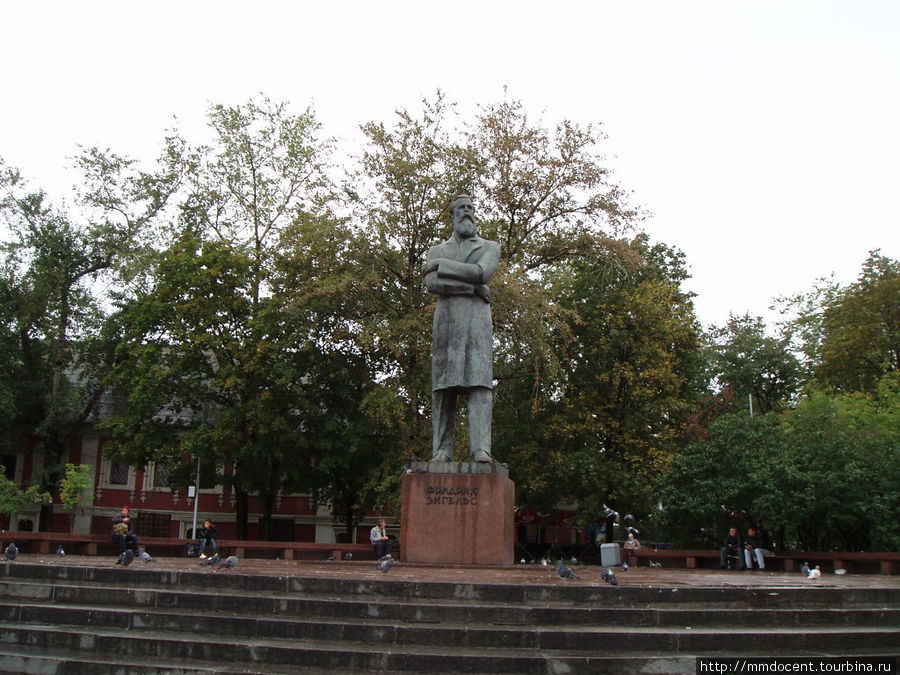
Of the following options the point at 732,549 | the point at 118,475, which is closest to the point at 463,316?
the point at 732,549

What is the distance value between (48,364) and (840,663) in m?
32.1

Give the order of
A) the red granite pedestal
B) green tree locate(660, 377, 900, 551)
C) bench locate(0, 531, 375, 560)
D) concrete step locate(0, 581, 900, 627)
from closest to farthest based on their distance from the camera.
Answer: concrete step locate(0, 581, 900, 627)
the red granite pedestal
bench locate(0, 531, 375, 560)
green tree locate(660, 377, 900, 551)

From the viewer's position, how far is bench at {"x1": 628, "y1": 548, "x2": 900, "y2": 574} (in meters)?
17.3

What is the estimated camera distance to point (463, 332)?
12.4m

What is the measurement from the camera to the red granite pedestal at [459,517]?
11.5 meters

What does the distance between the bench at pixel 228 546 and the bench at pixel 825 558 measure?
695 cm

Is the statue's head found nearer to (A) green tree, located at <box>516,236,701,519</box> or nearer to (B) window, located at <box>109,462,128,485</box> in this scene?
(A) green tree, located at <box>516,236,701,519</box>

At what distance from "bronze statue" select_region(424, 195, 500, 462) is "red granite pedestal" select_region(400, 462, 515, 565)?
49cm

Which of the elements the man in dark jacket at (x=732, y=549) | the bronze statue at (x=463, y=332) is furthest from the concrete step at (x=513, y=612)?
the man in dark jacket at (x=732, y=549)

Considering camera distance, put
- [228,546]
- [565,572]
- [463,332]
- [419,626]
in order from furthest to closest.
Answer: [228,546], [463,332], [565,572], [419,626]

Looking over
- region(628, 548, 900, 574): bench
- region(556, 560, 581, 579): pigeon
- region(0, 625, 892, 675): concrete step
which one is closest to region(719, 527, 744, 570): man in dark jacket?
region(628, 548, 900, 574): bench

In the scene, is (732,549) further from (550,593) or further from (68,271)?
(68,271)

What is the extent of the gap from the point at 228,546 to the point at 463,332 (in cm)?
1160

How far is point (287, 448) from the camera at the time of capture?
1083 inches
